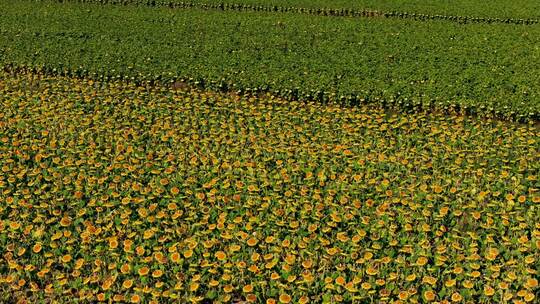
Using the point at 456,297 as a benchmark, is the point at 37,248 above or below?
below

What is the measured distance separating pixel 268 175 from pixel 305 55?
7542 millimetres

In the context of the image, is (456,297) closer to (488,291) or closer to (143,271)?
(488,291)

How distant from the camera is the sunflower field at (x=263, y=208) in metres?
5.29

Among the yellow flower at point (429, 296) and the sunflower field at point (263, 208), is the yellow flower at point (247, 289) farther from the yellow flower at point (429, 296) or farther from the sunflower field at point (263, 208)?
the yellow flower at point (429, 296)

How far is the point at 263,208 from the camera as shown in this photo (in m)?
6.34

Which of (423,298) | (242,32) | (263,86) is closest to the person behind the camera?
(423,298)

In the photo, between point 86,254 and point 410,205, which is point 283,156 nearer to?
point 410,205

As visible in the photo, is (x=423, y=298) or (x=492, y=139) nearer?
(x=423, y=298)

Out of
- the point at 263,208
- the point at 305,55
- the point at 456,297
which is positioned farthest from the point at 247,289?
the point at 305,55

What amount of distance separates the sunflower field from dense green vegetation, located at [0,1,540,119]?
1840mm

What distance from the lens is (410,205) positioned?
6.36 meters

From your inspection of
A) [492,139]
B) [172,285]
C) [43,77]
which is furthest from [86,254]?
[43,77]

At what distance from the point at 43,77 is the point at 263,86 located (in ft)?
17.3

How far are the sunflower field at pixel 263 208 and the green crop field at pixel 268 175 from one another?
0.03 metres
